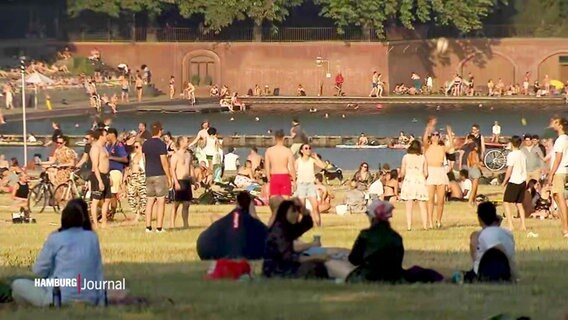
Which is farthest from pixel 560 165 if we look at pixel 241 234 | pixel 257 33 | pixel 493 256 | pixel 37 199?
pixel 257 33

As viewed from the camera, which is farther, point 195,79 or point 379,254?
point 195,79

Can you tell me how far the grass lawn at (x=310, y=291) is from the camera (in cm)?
1285

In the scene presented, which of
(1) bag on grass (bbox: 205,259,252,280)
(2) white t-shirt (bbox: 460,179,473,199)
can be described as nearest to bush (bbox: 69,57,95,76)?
(2) white t-shirt (bbox: 460,179,473,199)

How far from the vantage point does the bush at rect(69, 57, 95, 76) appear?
80938mm

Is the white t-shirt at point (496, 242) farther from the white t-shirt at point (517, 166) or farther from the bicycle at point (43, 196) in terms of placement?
the bicycle at point (43, 196)

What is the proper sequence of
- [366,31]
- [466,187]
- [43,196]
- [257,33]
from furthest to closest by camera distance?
[366,31]
[257,33]
[466,187]
[43,196]

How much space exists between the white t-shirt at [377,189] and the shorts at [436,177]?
216 inches

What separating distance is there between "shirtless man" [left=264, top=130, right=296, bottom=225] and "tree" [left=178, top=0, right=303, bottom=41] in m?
61.8

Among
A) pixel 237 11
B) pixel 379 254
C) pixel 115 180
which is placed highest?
pixel 237 11

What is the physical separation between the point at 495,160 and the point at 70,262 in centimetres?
3013

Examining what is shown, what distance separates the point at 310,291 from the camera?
1430 centimetres

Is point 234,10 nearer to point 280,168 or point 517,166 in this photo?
point 280,168

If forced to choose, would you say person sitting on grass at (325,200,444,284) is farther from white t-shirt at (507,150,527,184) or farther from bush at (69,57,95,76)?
bush at (69,57,95,76)

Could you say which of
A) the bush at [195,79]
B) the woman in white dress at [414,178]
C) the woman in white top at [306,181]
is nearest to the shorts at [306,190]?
the woman in white top at [306,181]
